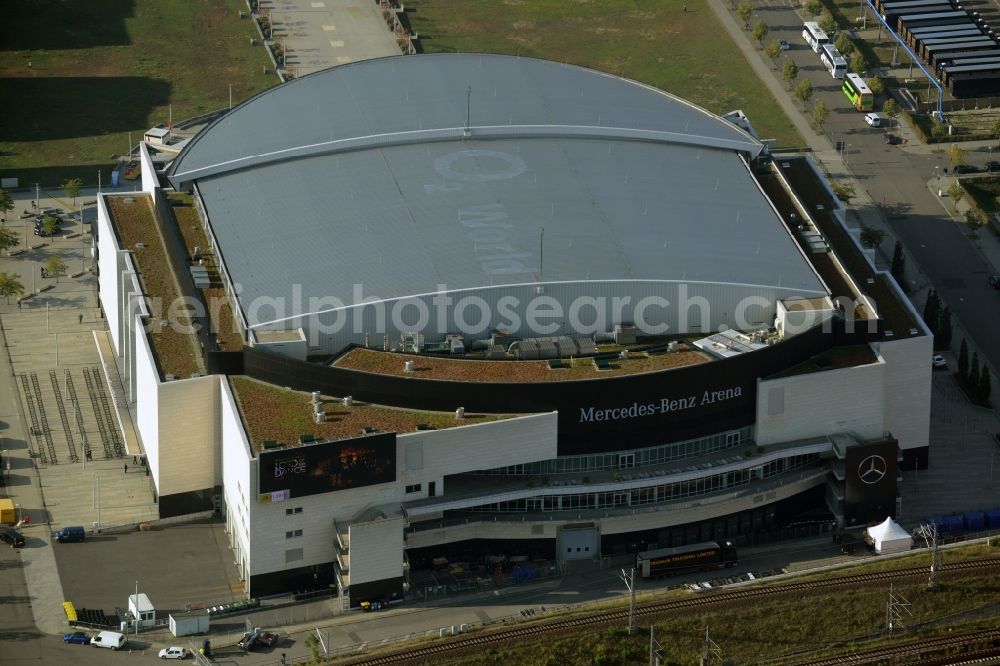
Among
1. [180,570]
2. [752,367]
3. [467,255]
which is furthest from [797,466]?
[180,570]

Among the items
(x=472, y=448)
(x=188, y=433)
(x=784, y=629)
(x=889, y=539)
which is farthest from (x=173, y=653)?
(x=889, y=539)

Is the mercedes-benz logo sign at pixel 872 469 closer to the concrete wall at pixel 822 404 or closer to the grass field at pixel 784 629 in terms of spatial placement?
the concrete wall at pixel 822 404

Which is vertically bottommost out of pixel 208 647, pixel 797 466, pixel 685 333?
pixel 208 647

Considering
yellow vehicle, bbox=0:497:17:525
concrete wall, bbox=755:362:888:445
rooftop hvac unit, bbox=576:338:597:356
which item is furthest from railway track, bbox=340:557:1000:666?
yellow vehicle, bbox=0:497:17:525

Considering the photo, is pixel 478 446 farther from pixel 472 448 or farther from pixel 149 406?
pixel 149 406

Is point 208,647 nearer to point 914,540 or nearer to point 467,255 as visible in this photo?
point 467,255

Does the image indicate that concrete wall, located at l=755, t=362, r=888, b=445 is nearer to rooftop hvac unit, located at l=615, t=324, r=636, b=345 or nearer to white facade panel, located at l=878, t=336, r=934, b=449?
white facade panel, located at l=878, t=336, r=934, b=449

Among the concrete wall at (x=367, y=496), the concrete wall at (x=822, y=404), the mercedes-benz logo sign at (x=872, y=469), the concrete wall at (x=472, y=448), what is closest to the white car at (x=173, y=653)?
the concrete wall at (x=367, y=496)

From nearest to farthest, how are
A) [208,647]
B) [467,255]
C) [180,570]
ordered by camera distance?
[208,647]
[180,570]
[467,255]
